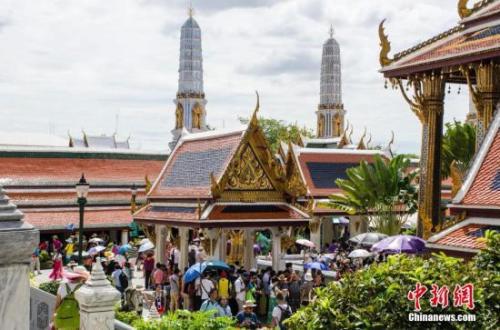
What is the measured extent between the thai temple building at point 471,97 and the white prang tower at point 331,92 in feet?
178

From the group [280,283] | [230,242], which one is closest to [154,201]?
[230,242]

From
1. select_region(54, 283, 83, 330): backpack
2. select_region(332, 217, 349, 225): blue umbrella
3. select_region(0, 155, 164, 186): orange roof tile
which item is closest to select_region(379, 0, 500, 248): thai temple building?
select_region(54, 283, 83, 330): backpack

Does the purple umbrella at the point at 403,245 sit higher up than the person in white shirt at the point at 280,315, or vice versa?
the purple umbrella at the point at 403,245

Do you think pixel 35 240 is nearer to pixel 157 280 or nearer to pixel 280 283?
pixel 280 283

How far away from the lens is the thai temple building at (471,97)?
1188cm

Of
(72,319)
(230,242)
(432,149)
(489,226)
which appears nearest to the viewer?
(72,319)

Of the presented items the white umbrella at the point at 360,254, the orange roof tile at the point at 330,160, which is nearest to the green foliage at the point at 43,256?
the orange roof tile at the point at 330,160

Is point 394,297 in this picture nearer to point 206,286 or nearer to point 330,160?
point 206,286

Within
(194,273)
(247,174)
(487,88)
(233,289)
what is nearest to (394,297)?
(233,289)

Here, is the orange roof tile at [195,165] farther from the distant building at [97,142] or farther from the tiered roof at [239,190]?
the distant building at [97,142]

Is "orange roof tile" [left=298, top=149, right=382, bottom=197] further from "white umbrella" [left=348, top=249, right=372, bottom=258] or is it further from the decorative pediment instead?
the decorative pediment

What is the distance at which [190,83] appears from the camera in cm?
6531

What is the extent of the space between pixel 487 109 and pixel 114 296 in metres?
10.2

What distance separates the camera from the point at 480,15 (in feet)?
55.7
